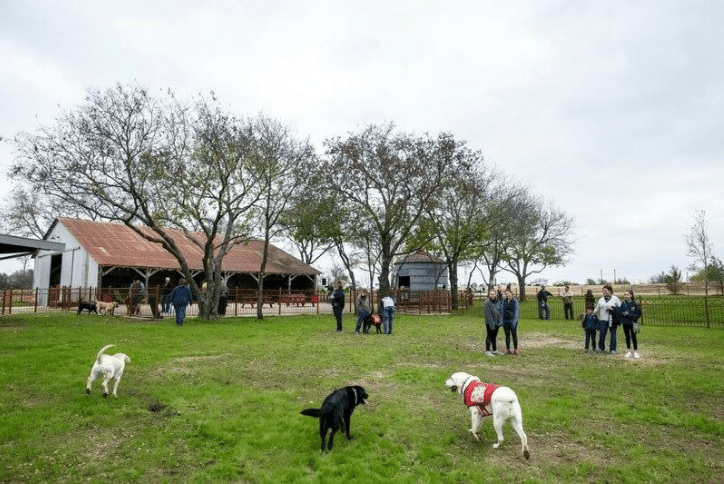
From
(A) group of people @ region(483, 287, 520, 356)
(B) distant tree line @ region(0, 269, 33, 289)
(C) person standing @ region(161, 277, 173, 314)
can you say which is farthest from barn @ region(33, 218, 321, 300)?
(B) distant tree line @ region(0, 269, 33, 289)

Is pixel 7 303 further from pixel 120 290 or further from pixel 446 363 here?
pixel 446 363

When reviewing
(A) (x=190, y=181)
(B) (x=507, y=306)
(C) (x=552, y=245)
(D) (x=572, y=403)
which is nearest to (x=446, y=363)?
(B) (x=507, y=306)

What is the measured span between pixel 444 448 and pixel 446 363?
4.90 m

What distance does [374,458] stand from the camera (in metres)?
4.46

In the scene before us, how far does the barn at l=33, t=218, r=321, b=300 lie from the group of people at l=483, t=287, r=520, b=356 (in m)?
18.5

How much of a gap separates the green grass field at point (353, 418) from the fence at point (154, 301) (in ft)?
32.4

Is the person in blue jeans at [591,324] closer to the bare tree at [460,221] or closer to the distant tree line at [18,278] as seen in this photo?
the bare tree at [460,221]

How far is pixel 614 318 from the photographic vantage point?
35.0 feet

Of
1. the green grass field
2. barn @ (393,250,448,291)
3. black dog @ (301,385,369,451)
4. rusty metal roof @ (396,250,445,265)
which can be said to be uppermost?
rusty metal roof @ (396,250,445,265)

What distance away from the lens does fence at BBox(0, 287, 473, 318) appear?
2040 cm

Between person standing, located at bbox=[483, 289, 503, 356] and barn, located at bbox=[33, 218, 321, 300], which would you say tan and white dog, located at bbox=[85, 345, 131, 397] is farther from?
barn, located at bbox=[33, 218, 321, 300]

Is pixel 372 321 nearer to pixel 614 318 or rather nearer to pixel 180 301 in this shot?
pixel 180 301

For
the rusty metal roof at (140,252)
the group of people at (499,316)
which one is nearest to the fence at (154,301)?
the rusty metal roof at (140,252)

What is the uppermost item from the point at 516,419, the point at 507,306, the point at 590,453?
the point at 507,306
